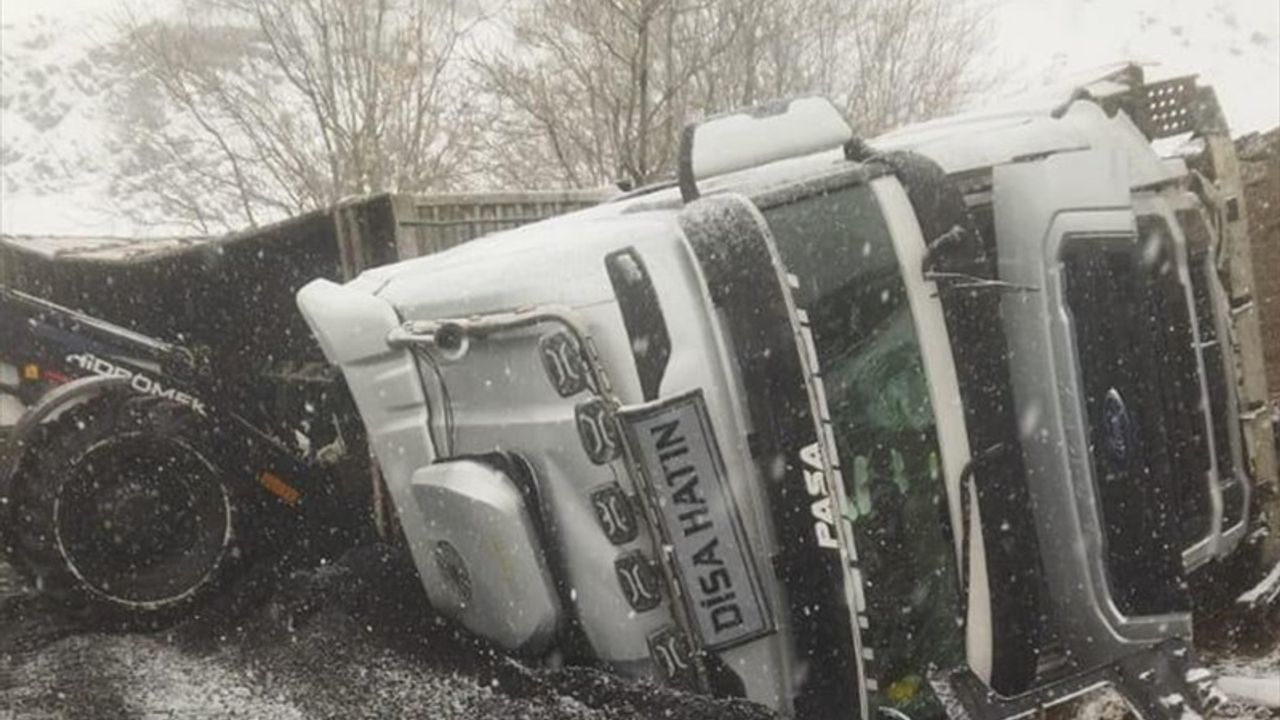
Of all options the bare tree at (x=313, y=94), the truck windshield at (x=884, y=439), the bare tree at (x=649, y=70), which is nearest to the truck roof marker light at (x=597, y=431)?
the truck windshield at (x=884, y=439)

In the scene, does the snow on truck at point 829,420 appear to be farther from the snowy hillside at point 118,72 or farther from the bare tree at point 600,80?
the snowy hillside at point 118,72

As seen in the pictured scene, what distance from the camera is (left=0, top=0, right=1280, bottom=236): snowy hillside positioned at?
26609mm

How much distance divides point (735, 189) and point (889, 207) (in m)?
0.41

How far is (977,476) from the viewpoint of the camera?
2.97m

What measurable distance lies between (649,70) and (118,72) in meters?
18.7

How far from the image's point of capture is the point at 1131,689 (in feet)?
9.66

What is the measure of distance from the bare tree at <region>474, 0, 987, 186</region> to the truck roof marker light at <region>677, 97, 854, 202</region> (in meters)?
9.65

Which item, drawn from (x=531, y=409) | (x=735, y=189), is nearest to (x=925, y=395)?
(x=735, y=189)

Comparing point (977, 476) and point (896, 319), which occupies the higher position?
point (896, 319)

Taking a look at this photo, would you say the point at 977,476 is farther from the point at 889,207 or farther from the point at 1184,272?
the point at 1184,272

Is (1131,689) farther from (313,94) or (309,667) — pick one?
(313,94)

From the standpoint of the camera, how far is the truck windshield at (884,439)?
286 centimetres

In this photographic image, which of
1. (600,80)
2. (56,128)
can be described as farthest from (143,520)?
(56,128)

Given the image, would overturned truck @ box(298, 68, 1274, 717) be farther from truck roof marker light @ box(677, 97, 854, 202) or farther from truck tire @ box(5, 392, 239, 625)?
truck tire @ box(5, 392, 239, 625)
